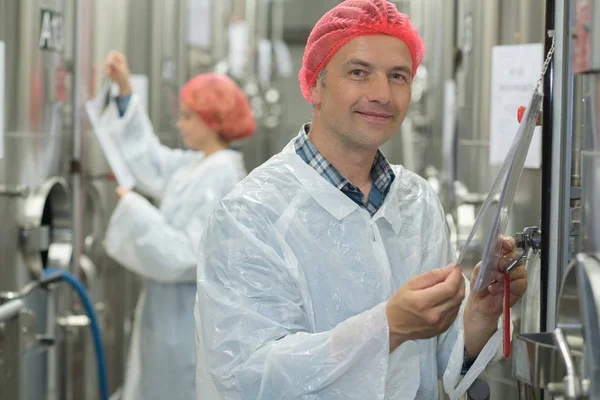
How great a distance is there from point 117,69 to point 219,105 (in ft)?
1.14

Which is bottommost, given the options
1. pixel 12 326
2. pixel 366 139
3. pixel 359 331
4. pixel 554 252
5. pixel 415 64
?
pixel 12 326

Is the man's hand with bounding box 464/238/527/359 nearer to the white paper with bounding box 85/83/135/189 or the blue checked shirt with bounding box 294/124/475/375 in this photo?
the blue checked shirt with bounding box 294/124/475/375

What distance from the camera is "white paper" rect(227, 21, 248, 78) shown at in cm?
493

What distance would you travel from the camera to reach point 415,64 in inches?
57.1

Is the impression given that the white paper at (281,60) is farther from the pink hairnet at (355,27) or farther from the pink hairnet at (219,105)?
the pink hairnet at (355,27)

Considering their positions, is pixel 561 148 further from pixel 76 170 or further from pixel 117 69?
pixel 117 69

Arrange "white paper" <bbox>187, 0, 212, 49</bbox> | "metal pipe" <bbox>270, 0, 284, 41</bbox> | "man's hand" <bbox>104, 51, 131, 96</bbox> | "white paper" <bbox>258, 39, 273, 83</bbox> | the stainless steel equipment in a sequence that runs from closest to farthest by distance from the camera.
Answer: the stainless steel equipment, "man's hand" <bbox>104, 51, 131, 96</bbox>, "white paper" <bbox>187, 0, 212, 49</bbox>, "white paper" <bbox>258, 39, 273, 83</bbox>, "metal pipe" <bbox>270, 0, 284, 41</bbox>

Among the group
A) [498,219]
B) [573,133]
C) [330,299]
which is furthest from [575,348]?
[330,299]

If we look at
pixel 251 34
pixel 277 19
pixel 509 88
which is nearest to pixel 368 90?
pixel 509 88

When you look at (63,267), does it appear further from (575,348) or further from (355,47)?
(575,348)

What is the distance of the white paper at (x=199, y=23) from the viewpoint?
12.0 feet

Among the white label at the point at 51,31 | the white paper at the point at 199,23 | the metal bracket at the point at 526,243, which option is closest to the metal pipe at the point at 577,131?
the metal bracket at the point at 526,243

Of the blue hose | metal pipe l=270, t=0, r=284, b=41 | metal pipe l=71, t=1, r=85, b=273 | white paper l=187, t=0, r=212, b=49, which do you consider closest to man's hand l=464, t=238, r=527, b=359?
the blue hose

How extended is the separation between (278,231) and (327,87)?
248 millimetres
